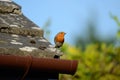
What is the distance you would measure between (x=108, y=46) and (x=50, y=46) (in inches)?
428

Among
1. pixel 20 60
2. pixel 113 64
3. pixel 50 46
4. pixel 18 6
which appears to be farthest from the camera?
pixel 113 64

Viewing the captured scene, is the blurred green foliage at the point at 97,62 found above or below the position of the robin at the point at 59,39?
below

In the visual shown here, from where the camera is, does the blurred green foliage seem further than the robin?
Yes

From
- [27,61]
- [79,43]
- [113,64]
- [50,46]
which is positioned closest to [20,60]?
[27,61]

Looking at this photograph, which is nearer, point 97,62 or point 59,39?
point 59,39

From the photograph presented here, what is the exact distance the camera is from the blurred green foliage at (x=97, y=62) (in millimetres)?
14359

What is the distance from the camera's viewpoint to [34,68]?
439 centimetres

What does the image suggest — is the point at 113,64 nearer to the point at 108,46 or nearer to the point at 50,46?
the point at 108,46

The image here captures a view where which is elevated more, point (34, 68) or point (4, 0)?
point (4, 0)

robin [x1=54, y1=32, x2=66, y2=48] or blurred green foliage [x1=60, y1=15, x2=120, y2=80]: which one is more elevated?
robin [x1=54, y1=32, x2=66, y2=48]

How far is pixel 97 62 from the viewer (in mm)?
14586

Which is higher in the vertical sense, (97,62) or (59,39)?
(59,39)

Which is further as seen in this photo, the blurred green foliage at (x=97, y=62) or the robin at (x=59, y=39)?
the blurred green foliage at (x=97, y=62)

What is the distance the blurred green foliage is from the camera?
1436 centimetres
